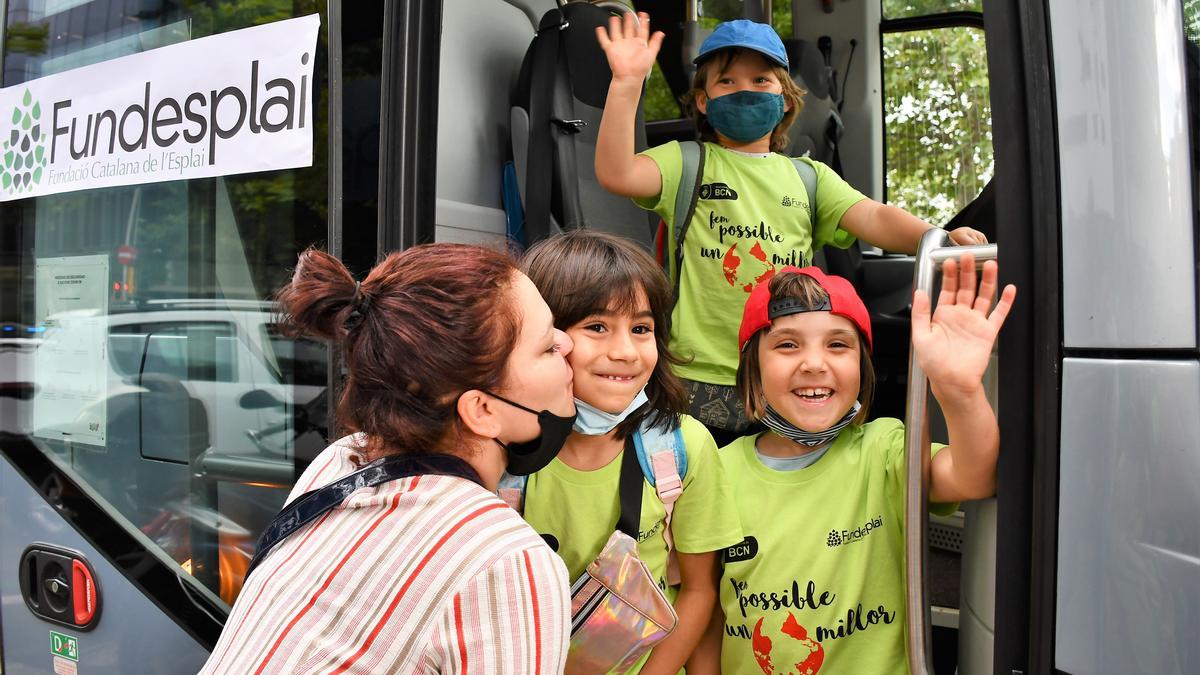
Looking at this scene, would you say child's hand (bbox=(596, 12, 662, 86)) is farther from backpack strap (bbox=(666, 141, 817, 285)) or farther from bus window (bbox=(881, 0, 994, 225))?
bus window (bbox=(881, 0, 994, 225))

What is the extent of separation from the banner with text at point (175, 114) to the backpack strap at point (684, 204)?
0.87 m

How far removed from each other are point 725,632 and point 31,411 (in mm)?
1660

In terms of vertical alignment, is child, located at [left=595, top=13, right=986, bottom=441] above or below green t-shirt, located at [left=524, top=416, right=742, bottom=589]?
above

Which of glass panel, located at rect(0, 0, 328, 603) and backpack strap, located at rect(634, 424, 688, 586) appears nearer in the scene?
backpack strap, located at rect(634, 424, 688, 586)

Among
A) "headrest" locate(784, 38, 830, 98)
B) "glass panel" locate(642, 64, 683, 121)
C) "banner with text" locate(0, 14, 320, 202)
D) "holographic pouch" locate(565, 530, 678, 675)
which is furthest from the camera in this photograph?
"glass panel" locate(642, 64, 683, 121)

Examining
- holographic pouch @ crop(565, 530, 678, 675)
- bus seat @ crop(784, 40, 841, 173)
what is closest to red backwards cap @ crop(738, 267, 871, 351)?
holographic pouch @ crop(565, 530, 678, 675)

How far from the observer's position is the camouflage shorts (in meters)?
2.07

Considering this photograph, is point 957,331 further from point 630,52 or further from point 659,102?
point 659,102

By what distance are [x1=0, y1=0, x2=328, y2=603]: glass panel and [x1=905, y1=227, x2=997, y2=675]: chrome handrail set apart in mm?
1071

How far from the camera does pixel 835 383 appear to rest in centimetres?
162

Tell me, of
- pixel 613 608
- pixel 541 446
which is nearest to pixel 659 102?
pixel 613 608

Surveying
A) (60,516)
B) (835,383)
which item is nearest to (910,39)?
(835,383)

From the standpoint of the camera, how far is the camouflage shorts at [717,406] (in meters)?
2.07

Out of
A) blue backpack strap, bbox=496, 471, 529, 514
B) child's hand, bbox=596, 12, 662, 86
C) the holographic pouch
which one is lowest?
the holographic pouch
